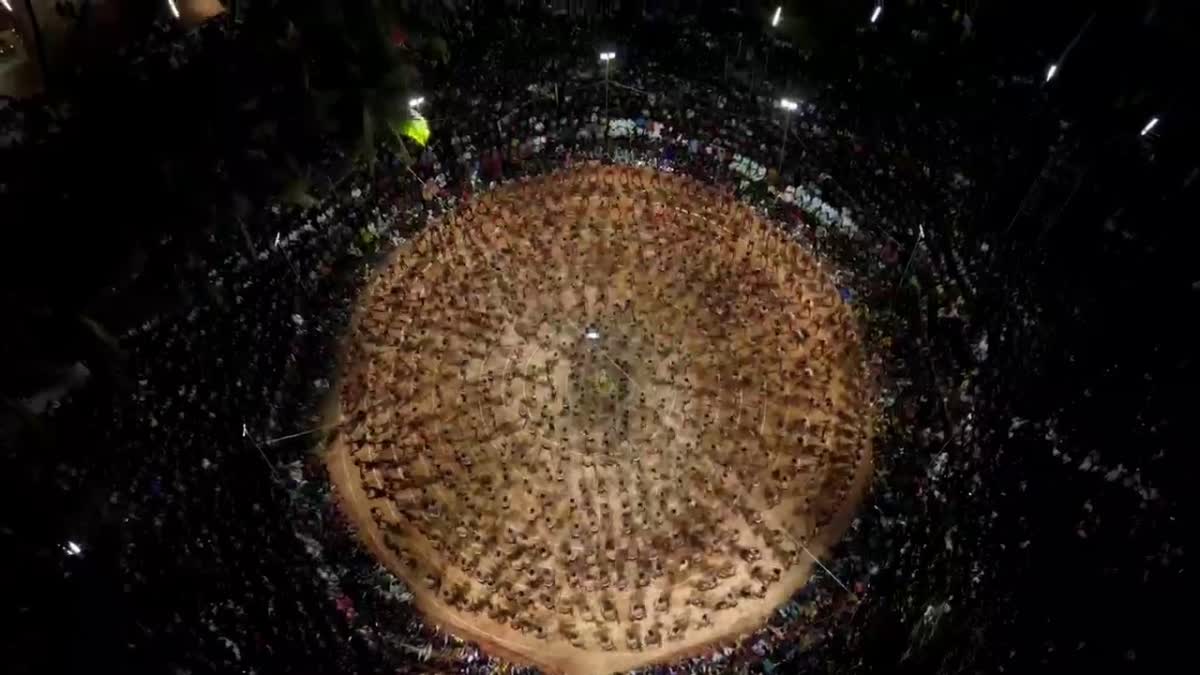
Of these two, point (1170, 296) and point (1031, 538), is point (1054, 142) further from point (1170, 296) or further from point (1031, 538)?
point (1031, 538)

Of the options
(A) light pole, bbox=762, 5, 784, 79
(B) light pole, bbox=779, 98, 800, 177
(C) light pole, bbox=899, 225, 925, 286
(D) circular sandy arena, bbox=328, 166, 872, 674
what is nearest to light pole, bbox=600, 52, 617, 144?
(D) circular sandy arena, bbox=328, 166, 872, 674

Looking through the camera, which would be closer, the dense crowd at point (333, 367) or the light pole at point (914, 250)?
the dense crowd at point (333, 367)

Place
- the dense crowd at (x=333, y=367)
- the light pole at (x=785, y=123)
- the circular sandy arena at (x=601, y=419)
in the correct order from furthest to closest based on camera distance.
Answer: the light pole at (x=785, y=123)
the circular sandy arena at (x=601, y=419)
the dense crowd at (x=333, y=367)

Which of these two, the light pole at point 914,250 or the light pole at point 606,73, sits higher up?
the light pole at point 606,73

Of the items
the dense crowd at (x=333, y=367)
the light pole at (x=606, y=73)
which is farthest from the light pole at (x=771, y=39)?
the light pole at (x=606, y=73)

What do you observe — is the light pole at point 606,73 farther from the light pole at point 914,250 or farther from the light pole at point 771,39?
the light pole at point 914,250

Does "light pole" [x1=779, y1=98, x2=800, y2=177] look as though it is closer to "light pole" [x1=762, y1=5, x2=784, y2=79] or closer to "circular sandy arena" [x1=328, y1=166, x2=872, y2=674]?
"light pole" [x1=762, y1=5, x2=784, y2=79]

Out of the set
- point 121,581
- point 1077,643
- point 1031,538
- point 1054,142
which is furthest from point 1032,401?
point 121,581

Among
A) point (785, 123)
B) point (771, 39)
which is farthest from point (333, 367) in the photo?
point (771, 39)
